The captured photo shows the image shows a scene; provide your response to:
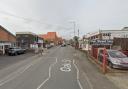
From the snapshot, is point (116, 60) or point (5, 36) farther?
point (5, 36)

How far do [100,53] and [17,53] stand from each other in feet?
Answer: 78.2

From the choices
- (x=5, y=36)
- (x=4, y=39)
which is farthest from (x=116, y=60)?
(x=5, y=36)

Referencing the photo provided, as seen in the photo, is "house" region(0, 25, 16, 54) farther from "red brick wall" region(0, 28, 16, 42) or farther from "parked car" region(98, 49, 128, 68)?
"parked car" region(98, 49, 128, 68)

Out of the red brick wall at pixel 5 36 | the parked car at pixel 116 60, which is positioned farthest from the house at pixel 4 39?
the parked car at pixel 116 60

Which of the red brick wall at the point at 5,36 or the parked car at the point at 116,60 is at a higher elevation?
the red brick wall at the point at 5,36

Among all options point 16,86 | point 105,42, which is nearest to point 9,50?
point 105,42

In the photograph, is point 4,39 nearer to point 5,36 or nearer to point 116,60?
point 5,36

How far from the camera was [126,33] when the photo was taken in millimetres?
44531

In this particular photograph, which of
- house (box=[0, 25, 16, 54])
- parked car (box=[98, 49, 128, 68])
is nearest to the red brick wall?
house (box=[0, 25, 16, 54])

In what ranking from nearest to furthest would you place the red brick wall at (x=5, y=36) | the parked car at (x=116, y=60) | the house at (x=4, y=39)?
1. the parked car at (x=116, y=60)
2. the house at (x=4, y=39)
3. the red brick wall at (x=5, y=36)

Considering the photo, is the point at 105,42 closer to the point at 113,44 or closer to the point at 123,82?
the point at 113,44

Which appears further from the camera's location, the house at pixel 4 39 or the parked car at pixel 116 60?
the house at pixel 4 39

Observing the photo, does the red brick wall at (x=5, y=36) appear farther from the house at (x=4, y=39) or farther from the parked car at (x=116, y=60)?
the parked car at (x=116, y=60)

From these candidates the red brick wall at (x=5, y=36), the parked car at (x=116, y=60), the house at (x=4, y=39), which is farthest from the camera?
the red brick wall at (x=5, y=36)
